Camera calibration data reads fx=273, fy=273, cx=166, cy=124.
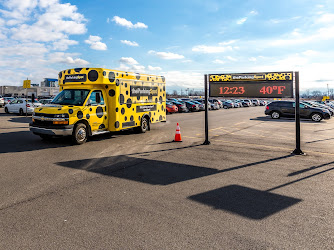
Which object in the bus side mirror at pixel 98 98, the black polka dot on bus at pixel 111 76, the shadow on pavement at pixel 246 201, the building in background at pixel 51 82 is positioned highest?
the building in background at pixel 51 82

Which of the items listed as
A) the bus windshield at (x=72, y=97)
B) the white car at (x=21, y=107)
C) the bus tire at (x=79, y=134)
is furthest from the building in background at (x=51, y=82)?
the bus tire at (x=79, y=134)

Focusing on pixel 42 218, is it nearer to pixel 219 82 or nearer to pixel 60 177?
pixel 60 177

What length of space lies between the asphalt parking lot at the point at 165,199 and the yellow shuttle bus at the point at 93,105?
1.22m

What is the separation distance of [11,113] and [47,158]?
2129cm

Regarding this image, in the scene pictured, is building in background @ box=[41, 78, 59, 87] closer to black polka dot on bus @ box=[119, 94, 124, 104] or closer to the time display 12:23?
black polka dot on bus @ box=[119, 94, 124, 104]

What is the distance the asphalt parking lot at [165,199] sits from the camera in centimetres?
360

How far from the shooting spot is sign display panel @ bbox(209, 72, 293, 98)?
9.67m

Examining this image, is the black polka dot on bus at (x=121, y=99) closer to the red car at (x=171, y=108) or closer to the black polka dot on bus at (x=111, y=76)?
the black polka dot on bus at (x=111, y=76)

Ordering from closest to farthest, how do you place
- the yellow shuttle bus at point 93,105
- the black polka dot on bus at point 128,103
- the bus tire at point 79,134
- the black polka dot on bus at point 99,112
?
the yellow shuttle bus at point 93,105
the bus tire at point 79,134
the black polka dot on bus at point 99,112
the black polka dot on bus at point 128,103

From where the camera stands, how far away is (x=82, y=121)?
34.8 ft

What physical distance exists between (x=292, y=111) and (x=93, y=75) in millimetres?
18228

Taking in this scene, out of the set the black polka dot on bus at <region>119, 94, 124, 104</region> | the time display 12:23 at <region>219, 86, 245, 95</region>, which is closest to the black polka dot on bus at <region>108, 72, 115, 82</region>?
the black polka dot on bus at <region>119, 94, 124, 104</region>

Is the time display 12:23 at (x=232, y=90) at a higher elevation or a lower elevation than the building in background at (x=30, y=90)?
lower

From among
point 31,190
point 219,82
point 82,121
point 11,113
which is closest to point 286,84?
point 219,82
